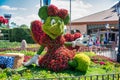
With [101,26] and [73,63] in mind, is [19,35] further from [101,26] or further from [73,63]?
[73,63]

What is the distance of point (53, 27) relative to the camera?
927 centimetres

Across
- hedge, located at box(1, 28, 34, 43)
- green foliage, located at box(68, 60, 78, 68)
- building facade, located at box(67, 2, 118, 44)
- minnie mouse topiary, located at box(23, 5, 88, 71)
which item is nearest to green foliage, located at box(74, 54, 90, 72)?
green foliage, located at box(68, 60, 78, 68)

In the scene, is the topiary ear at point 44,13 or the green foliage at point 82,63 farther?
the topiary ear at point 44,13

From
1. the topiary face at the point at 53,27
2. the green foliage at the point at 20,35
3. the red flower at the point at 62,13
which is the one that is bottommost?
the green foliage at the point at 20,35

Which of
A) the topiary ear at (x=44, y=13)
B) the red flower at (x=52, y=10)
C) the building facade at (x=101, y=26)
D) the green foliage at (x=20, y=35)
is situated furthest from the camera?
the building facade at (x=101, y=26)

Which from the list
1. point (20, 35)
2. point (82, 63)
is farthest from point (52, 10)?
point (20, 35)

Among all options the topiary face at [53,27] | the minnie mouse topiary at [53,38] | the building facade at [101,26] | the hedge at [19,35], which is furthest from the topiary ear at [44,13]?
the building facade at [101,26]

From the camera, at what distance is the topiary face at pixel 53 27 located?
929 cm

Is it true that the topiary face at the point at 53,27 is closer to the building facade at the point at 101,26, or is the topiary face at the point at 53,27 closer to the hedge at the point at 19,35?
the hedge at the point at 19,35

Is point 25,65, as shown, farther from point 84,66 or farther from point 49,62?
point 84,66

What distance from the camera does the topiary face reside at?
30.5ft

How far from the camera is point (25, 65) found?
9734 millimetres

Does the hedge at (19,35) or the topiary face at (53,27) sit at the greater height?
the topiary face at (53,27)

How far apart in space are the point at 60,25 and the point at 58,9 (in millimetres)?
652
